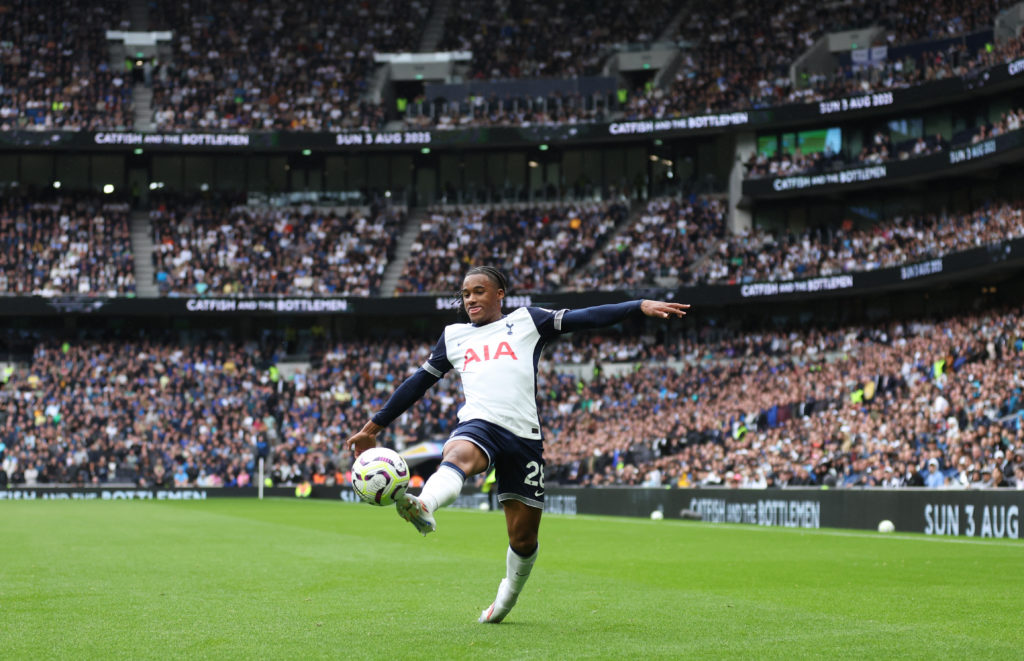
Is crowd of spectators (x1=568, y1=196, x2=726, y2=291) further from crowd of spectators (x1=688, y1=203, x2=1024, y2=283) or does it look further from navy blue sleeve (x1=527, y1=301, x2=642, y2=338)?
navy blue sleeve (x1=527, y1=301, x2=642, y2=338)

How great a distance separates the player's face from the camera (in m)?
9.05

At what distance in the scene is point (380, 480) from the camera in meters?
7.40

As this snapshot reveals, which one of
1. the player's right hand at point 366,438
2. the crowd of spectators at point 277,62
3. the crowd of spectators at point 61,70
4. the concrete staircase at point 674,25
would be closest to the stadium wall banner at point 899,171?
the concrete staircase at point 674,25

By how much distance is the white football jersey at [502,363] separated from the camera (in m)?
8.73

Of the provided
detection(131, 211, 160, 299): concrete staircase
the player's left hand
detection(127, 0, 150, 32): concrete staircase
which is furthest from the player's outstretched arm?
detection(127, 0, 150, 32): concrete staircase

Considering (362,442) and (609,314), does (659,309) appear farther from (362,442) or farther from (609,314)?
(362,442)

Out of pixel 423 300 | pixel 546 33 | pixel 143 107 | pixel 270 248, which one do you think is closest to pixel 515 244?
pixel 423 300

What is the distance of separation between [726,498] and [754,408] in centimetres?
1408

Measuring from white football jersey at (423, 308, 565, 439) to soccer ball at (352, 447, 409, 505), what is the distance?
131 cm

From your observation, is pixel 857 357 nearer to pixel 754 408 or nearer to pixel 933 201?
pixel 754 408

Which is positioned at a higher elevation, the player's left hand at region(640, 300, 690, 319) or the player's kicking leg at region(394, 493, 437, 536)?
the player's left hand at region(640, 300, 690, 319)

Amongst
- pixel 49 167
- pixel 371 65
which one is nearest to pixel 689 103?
pixel 371 65

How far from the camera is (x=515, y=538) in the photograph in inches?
352

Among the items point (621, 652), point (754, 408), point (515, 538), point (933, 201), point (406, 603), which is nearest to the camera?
point (621, 652)
